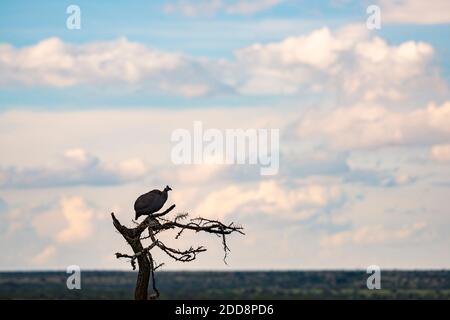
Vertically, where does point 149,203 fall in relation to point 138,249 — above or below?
above

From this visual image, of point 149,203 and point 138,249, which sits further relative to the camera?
point 149,203

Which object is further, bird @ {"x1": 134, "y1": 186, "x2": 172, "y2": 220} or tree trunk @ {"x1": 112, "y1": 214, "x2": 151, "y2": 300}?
bird @ {"x1": 134, "y1": 186, "x2": 172, "y2": 220}

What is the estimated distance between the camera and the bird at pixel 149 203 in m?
40.9

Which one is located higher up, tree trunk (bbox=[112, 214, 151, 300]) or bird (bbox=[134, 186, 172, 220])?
bird (bbox=[134, 186, 172, 220])

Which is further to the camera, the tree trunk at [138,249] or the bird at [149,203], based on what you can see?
the bird at [149,203]

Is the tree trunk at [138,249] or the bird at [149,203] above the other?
the bird at [149,203]

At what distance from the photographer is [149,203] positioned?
4100 centimetres

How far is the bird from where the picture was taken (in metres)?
40.9
